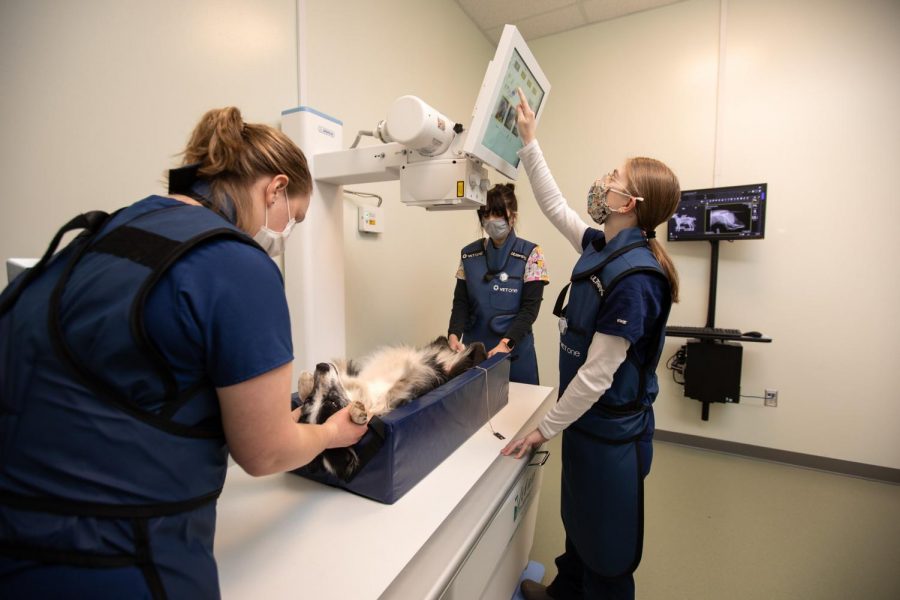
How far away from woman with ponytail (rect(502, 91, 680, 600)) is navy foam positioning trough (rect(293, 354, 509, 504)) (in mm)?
189

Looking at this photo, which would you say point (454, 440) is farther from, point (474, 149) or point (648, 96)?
point (648, 96)

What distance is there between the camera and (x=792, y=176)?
2658 millimetres

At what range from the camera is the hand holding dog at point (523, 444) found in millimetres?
1168

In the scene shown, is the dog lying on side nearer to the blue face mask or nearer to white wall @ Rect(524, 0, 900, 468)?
the blue face mask

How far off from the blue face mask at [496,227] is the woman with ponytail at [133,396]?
159 cm

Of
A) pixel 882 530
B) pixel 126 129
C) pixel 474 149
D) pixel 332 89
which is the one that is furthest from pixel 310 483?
pixel 882 530

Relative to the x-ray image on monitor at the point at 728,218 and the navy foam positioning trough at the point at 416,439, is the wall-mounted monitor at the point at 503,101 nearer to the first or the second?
the navy foam positioning trough at the point at 416,439

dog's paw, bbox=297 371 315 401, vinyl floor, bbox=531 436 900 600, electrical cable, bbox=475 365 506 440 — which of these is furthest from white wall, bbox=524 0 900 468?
dog's paw, bbox=297 371 315 401

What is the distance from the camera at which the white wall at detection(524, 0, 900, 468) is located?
98.3 inches

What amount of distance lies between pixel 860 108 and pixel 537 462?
304 cm

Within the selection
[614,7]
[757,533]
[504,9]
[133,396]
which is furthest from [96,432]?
[614,7]

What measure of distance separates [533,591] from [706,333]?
6.49 ft

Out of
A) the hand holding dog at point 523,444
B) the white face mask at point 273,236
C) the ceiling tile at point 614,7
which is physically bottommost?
the hand holding dog at point 523,444

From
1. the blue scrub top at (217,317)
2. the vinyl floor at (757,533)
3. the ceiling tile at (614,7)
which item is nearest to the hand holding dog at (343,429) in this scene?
the blue scrub top at (217,317)
